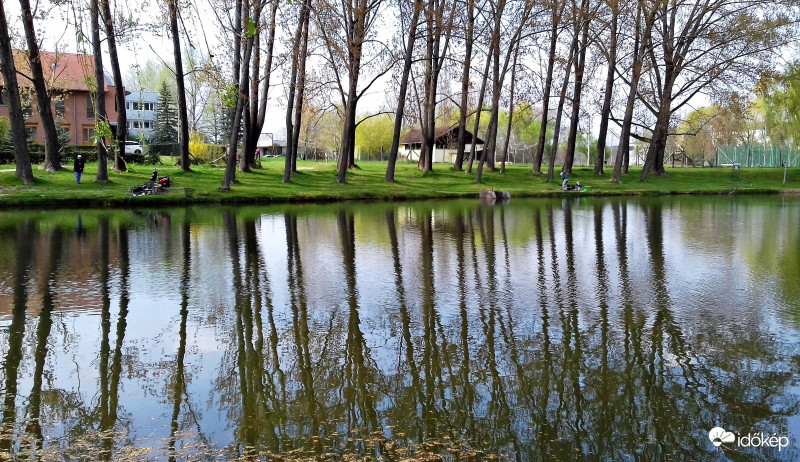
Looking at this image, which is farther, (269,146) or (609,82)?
(269,146)

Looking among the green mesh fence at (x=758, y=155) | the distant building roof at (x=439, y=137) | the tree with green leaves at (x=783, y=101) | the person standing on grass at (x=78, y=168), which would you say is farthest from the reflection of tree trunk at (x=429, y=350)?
the green mesh fence at (x=758, y=155)

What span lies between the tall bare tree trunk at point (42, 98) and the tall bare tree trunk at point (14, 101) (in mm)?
758

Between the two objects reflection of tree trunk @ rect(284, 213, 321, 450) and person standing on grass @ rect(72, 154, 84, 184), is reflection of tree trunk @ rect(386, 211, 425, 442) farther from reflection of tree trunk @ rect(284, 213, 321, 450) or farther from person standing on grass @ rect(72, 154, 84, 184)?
person standing on grass @ rect(72, 154, 84, 184)

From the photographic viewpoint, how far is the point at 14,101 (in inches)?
1132

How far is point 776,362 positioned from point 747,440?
214cm

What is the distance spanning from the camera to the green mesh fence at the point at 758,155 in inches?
2746

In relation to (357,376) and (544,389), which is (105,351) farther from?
(544,389)

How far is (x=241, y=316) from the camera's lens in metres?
9.00

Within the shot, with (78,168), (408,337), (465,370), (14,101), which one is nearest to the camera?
(465,370)

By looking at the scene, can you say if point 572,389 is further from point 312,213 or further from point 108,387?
point 312,213

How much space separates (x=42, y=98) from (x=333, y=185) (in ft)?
46.2

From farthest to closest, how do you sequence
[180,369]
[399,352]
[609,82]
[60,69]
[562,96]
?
[60,69] < [609,82] < [562,96] < [399,352] < [180,369]

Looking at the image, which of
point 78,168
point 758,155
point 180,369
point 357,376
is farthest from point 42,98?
point 758,155

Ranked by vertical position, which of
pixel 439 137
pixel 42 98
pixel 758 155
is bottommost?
pixel 758 155
